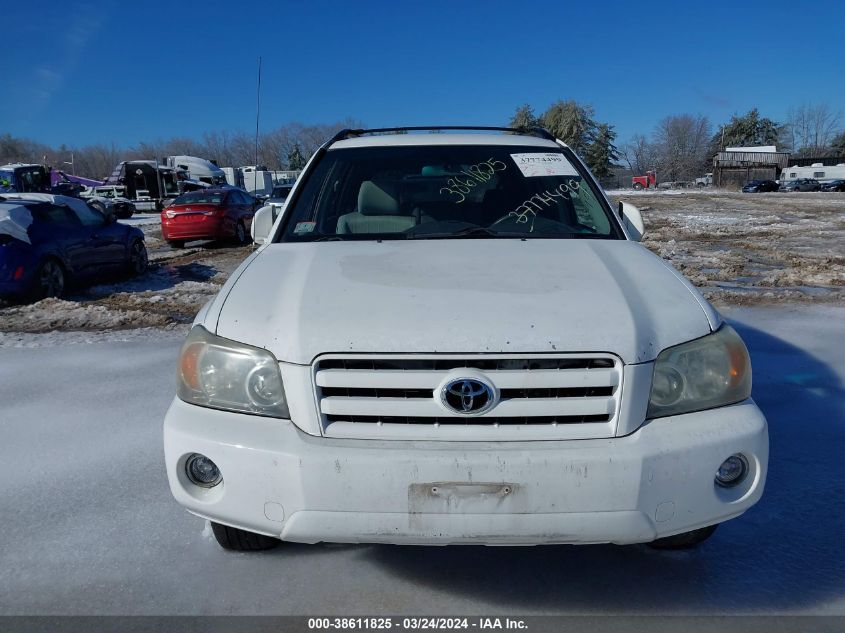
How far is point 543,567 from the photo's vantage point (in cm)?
249

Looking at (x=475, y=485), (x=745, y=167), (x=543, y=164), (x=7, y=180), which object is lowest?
(x=475, y=485)

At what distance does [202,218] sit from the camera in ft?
49.5

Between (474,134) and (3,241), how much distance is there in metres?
6.76

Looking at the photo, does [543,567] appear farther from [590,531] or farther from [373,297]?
[373,297]

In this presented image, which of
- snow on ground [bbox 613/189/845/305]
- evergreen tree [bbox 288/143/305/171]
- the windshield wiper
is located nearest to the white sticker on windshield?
the windshield wiper

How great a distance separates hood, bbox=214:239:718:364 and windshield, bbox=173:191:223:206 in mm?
13729

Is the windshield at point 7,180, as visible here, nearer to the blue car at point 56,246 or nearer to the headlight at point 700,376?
the blue car at point 56,246

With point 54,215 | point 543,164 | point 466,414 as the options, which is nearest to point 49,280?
point 54,215

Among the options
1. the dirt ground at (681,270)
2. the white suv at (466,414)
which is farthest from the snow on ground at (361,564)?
the dirt ground at (681,270)

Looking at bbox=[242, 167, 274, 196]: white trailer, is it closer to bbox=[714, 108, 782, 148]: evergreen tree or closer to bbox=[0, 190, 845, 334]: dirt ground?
bbox=[0, 190, 845, 334]: dirt ground

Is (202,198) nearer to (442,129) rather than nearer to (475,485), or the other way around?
(442,129)

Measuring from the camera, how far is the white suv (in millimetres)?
1955

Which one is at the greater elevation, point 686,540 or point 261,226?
point 261,226

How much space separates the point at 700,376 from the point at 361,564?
1.43 meters
